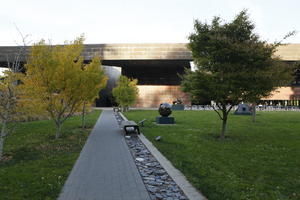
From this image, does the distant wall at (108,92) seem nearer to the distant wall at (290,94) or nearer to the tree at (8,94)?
the distant wall at (290,94)

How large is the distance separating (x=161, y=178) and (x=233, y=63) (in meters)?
7.36

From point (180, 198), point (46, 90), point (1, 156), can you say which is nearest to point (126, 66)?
point (46, 90)

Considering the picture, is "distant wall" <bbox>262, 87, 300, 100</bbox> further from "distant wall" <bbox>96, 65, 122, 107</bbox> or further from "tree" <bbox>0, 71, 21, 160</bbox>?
"tree" <bbox>0, 71, 21, 160</bbox>

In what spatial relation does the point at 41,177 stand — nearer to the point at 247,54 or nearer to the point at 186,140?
the point at 186,140

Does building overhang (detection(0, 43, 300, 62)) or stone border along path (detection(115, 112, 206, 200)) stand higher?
building overhang (detection(0, 43, 300, 62))

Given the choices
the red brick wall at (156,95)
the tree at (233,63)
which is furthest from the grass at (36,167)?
the red brick wall at (156,95)

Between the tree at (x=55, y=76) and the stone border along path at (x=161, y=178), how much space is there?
196 inches

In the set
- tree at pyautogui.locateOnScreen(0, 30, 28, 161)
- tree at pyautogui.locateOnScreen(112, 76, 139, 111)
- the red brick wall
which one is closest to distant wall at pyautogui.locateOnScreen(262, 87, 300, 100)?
the red brick wall

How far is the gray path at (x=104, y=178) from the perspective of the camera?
474 centimetres

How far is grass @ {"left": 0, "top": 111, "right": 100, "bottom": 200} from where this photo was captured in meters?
4.93

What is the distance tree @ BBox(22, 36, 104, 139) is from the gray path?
12.5 ft

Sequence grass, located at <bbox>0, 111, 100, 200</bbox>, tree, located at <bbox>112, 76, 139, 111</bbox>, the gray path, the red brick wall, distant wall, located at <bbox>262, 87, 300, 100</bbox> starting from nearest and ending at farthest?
the gray path → grass, located at <bbox>0, 111, 100, 200</bbox> → tree, located at <bbox>112, 76, 139, 111</bbox> → the red brick wall → distant wall, located at <bbox>262, 87, 300, 100</bbox>

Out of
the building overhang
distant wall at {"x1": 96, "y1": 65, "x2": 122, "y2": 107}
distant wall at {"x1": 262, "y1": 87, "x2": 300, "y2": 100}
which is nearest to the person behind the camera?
the building overhang

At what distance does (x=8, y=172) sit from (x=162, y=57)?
41.5 meters
